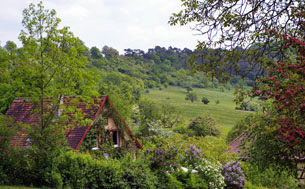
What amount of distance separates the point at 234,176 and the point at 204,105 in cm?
9255

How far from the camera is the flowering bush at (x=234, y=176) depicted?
61.1 ft

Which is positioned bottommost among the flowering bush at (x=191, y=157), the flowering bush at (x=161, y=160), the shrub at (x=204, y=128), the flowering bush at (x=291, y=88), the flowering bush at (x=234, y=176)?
the shrub at (x=204, y=128)

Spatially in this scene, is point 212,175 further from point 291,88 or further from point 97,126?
point 291,88

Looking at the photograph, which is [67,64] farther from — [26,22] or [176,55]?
[176,55]

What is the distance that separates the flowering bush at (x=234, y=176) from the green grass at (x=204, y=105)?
57.3m

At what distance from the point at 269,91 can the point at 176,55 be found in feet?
568

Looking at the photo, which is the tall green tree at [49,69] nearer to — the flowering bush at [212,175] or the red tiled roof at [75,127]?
the red tiled roof at [75,127]

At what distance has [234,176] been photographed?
18703 mm

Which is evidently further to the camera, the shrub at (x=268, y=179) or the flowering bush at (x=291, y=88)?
the shrub at (x=268, y=179)

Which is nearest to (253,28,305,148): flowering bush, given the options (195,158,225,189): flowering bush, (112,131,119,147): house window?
(195,158,225,189): flowering bush

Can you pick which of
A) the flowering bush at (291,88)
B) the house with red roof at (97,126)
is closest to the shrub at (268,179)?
the house with red roof at (97,126)

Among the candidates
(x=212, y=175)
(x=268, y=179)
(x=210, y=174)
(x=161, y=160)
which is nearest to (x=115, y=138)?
(x=161, y=160)

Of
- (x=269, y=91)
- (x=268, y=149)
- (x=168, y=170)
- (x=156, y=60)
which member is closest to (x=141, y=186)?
(x=168, y=170)

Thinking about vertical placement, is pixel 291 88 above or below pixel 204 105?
above
